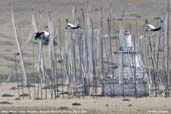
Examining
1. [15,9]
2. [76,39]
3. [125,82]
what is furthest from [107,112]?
[15,9]

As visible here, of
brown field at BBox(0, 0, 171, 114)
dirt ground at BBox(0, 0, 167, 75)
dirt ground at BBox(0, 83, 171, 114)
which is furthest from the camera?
dirt ground at BBox(0, 0, 167, 75)

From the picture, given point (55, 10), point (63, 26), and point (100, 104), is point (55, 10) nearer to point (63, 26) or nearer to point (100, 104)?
point (63, 26)

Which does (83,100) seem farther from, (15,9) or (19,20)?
(15,9)

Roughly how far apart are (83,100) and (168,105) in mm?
5490

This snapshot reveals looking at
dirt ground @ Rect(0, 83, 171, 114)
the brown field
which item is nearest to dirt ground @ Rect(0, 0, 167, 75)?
the brown field

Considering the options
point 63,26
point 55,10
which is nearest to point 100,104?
point 63,26

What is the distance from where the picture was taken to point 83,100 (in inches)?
2285

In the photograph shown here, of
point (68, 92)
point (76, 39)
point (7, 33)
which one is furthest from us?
point (7, 33)

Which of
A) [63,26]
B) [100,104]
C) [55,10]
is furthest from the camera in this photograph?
[55,10]

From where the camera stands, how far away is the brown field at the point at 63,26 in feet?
170

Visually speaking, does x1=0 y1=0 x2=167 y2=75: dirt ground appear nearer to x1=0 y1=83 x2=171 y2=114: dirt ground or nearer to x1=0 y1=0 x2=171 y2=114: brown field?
x1=0 y1=0 x2=171 y2=114: brown field

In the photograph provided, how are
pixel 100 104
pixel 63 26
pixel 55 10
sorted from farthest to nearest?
pixel 55 10, pixel 63 26, pixel 100 104

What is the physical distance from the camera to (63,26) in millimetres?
108125

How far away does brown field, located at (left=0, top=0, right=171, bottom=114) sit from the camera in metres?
51.9
